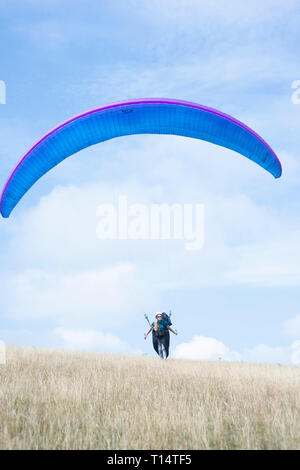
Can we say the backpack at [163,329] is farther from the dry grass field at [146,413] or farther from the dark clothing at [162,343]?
the dry grass field at [146,413]

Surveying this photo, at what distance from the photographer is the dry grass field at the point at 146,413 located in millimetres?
5281

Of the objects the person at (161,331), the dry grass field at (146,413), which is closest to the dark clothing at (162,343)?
the person at (161,331)

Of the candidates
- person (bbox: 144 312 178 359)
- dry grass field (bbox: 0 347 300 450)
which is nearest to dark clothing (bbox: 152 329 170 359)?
person (bbox: 144 312 178 359)

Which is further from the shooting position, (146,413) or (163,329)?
(163,329)

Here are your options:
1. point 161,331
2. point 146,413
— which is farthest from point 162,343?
point 146,413

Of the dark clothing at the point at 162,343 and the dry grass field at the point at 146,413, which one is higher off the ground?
the dark clothing at the point at 162,343

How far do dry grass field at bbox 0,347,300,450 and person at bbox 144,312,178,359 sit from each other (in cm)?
596

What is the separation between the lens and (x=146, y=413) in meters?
6.10

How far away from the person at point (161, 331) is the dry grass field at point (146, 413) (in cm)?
596

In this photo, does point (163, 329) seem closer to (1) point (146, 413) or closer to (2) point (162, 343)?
(2) point (162, 343)

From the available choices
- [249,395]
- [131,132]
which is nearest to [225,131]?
→ [131,132]

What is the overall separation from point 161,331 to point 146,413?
9759 mm

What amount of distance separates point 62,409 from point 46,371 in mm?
4231
